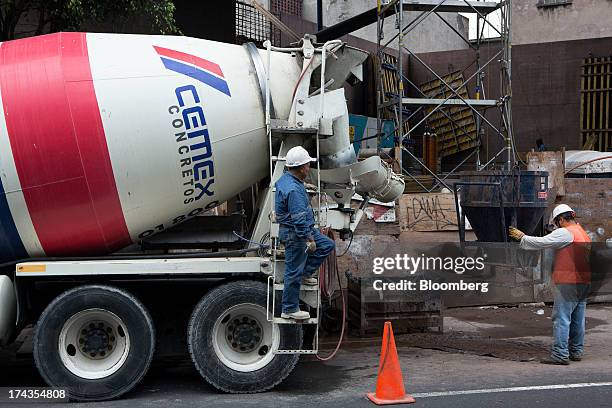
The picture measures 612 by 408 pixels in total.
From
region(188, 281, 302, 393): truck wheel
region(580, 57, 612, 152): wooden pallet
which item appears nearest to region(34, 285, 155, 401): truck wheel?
region(188, 281, 302, 393): truck wheel

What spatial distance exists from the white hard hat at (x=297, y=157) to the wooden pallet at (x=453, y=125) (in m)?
13.1

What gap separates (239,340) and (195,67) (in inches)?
100

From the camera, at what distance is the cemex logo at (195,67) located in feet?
21.9

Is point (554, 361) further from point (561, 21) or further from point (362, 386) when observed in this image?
point (561, 21)

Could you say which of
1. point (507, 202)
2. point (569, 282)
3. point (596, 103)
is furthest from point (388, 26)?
point (569, 282)

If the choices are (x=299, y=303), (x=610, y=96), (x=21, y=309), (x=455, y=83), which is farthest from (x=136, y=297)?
(x=610, y=96)

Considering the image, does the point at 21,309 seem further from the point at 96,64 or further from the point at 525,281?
the point at 525,281

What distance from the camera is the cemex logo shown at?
6.69 metres

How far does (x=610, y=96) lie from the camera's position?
1972 centimetres

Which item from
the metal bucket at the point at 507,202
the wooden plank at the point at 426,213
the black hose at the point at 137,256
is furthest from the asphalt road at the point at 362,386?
the wooden plank at the point at 426,213

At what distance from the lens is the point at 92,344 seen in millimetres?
6645

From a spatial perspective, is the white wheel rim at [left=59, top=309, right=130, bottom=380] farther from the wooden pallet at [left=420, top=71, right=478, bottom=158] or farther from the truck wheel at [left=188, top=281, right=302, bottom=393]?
the wooden pallet at [left=420, top=71, right=478, bottom=158]

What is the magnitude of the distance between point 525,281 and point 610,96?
1242 centimetres

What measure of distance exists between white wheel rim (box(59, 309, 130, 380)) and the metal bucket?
18.1ft
